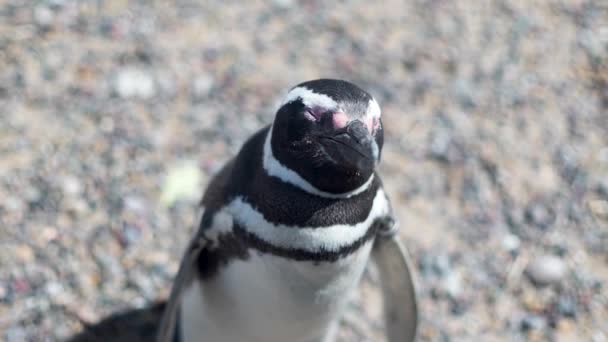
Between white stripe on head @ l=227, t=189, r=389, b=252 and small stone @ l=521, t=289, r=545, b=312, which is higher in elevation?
white stripe on head @ l=227, t=189, r=389, b=252

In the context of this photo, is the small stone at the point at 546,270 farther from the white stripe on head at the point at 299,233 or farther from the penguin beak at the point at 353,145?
the penguin beak at the point at 353,145

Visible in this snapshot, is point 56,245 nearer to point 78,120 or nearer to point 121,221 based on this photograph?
point 121,221

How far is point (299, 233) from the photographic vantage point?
64.9 inches

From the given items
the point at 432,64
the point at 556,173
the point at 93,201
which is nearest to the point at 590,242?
the point at 556,173

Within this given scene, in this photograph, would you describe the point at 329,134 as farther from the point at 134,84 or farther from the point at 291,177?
the point at 134,84

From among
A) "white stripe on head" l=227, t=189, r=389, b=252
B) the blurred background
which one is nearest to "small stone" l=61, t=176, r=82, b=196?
the blurred background

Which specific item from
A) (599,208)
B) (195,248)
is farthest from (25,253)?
(599,208)

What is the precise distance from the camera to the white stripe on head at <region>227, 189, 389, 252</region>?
1.65 metres

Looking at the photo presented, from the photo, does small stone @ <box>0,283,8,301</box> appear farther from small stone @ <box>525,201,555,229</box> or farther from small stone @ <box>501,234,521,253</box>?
small stone @ <box>525,201,555,229</box>

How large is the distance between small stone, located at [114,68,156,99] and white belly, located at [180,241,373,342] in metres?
1.04

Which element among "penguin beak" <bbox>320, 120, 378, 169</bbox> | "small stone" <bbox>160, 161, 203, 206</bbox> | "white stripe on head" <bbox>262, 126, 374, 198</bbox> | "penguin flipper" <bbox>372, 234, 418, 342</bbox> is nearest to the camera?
"penguin beak" <bbox>320, 120, 378, 169</bbox>

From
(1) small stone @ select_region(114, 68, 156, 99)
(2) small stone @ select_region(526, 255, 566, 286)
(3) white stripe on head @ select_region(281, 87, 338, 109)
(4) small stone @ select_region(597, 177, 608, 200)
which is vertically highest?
(3) white stripe on head @ select_region(281, 87, 338, 109)

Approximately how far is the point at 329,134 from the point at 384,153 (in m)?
1.37

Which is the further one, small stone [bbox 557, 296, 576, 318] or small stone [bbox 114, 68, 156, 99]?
small stone [bbox 114, 68, 156, 99]
